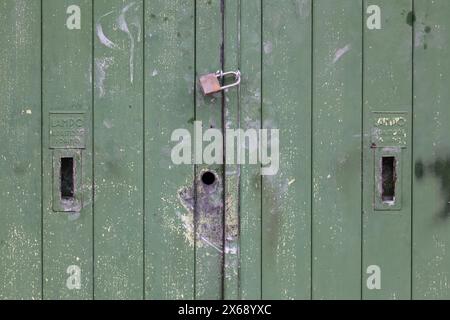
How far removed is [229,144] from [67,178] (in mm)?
660

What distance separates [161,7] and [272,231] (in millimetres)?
987

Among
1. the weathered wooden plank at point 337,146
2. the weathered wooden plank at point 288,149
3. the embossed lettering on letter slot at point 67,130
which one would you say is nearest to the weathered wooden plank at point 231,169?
the weathered wooden plank at point 288,149

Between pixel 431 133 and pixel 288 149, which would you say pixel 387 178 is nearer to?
pixel 431 133

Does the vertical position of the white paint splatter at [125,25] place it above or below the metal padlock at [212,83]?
above

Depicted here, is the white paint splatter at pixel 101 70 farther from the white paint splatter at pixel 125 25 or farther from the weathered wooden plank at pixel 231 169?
the weathered wooden plank at pixel 231 169

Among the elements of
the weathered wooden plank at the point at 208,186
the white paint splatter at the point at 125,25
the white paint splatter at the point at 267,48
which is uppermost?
the white paint splatter at the point at 125,25

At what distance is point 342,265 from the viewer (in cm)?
291

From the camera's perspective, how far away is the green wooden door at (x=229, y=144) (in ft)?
9.46

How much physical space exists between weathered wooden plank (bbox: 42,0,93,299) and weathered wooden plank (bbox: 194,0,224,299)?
1.41ft

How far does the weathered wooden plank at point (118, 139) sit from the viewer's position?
2.89m

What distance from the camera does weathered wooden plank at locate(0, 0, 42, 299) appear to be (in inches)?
113

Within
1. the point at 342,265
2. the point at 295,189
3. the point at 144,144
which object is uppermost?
the point at 144,144
